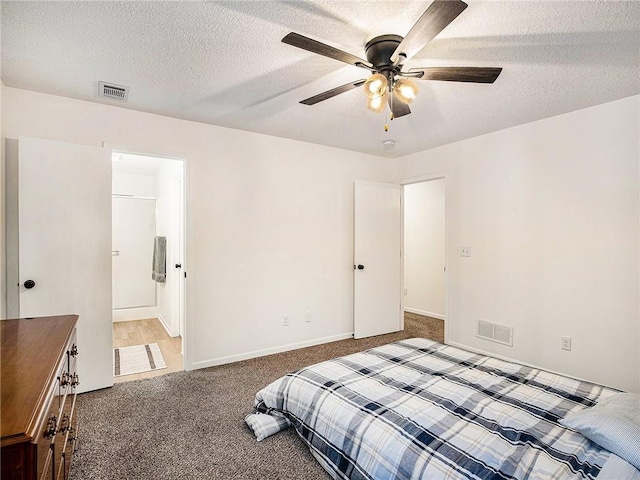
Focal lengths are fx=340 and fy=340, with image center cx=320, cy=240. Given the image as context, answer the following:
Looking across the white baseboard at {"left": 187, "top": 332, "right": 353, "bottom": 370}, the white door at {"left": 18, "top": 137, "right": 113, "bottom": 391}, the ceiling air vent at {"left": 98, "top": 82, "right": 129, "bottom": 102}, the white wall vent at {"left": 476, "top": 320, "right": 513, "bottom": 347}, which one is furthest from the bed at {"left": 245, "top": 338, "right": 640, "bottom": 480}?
the ceiling air vent at {"left": 98, "top": 82, "right": 129, "bottom": 102}

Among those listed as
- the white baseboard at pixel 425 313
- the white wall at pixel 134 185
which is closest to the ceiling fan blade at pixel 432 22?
the white baseboard at pixel 425 313

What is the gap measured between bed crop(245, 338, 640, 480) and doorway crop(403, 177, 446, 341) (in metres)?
3.31

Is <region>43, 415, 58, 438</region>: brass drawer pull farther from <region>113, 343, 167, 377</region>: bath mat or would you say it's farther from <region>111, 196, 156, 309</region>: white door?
<region>111, 196, 156, 309</region>: white door

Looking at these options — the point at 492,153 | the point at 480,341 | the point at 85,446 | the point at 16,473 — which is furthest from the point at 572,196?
the point at 85,446

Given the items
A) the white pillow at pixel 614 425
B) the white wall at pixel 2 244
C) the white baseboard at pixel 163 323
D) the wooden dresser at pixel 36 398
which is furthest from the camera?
the white baseboard at pixel 163 323

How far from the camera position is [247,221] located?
11.9 feet

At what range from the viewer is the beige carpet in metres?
1.88

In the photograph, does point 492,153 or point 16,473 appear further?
point 492,153

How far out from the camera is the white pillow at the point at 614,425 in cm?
121

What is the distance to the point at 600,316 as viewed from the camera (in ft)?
9.37

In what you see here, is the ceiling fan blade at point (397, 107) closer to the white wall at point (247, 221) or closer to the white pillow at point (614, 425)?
the white wall at point (247, 221)

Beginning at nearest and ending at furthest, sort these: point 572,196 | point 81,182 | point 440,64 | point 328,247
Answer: point 440,64 < point 81,182 < point 572,196 < point 328,247

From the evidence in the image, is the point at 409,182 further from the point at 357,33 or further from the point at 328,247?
the point at 357,33

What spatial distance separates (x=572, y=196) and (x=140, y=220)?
5856 mm
